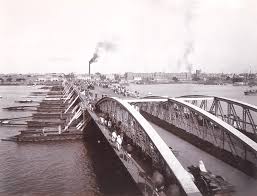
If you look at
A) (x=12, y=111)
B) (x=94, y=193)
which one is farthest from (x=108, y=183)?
(x=12, y=111)

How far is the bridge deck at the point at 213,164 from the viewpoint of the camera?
15.5 meters

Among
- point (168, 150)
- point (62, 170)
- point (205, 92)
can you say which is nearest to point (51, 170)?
point (62, 170)

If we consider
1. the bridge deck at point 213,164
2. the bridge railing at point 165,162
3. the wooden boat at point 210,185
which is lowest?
the bridge deck at point 213,164

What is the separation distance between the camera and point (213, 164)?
20.3 metres

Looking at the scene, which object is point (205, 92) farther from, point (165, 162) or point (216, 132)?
point (165, 162)

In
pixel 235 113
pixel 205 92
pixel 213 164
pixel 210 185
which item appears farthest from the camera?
pixel 205 92

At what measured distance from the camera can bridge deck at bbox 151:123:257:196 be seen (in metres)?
15.5

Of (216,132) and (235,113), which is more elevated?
(235,113)

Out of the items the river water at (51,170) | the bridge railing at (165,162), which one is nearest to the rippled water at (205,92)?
the river water at (51,170)

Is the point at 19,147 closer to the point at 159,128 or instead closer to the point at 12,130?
the point at 12,130

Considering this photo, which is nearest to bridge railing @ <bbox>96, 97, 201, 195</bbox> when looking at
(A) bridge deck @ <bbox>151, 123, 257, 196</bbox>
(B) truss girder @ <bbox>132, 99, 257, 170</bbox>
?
(A) bridge deck @ <bbox>151, 123, 257, 196</bbox>

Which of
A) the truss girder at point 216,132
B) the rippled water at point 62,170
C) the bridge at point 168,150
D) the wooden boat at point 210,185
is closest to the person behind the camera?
the bridge at point 168,150

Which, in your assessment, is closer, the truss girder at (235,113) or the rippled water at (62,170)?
the rippled water at (62,170)

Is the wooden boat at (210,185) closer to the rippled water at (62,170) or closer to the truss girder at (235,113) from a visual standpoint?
the rippled water at (62,170)
